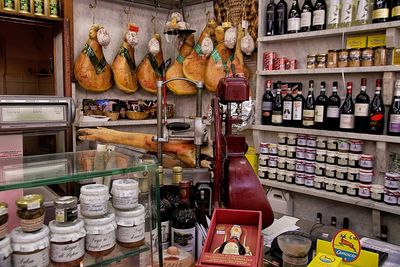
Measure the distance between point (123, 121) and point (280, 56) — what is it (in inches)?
59.2

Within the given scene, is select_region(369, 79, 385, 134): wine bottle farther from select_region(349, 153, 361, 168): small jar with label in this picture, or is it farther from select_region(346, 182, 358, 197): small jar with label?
select_region(346, 182, 358, 197): small jar with label

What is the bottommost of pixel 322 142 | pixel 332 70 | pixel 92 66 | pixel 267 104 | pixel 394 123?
pixel 322 142

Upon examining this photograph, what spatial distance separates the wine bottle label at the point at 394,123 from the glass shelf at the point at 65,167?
5.80 ft

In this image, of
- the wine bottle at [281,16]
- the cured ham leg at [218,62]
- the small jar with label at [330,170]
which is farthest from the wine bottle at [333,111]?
the cured ham leg at [218,62]

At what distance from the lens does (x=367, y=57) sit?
91.9 inches

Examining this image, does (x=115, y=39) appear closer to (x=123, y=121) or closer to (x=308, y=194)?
(x=123, y=121)

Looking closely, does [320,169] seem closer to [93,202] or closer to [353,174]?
[353,174]

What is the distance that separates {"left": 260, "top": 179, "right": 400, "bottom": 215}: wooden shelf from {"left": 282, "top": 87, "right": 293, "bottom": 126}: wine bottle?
1.59 feet

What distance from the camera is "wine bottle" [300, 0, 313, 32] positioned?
8.50 feet

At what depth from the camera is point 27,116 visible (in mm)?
1114

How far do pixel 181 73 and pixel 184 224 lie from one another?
2442 millimetres

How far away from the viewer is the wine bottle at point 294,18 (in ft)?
8.69

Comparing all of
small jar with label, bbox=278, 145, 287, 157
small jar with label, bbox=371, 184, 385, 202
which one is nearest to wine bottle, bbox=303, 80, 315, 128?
small jar with label, bbox=278, 145, 287, 157

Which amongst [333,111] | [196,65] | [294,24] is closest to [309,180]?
[333,111]
